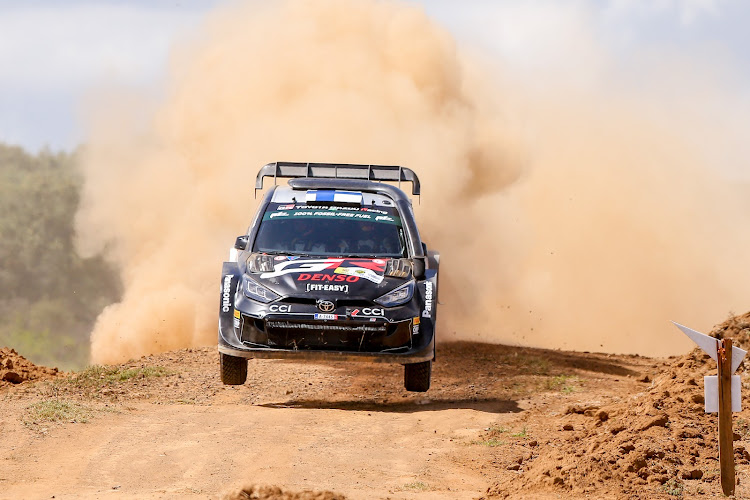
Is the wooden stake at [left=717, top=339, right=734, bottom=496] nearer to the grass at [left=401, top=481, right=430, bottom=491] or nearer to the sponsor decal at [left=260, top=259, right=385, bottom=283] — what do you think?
the grass at [left=401, top=481, right=430, bottom=491]

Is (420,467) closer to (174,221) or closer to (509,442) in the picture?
(509,442)

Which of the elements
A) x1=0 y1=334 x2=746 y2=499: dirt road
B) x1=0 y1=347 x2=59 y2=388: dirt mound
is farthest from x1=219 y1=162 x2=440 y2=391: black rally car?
x1=0 y1=347 x2=59 y2=388: dirt mound

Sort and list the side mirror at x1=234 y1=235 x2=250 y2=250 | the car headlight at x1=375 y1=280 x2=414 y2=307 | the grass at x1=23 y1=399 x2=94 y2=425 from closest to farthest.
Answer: the grass at x1=23 y1=399 x2=94 y2=425, the car headlight at x1=375 y1=280 x2=414 y2=307, the side mirror at x1=234 y1=235 x2=250 y2=250

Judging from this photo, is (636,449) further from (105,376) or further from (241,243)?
(105,376)

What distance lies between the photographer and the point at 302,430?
32.5ft

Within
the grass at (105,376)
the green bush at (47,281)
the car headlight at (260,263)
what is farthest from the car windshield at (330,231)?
the green bush at (47,281)

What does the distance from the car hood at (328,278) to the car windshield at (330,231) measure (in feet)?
1.43

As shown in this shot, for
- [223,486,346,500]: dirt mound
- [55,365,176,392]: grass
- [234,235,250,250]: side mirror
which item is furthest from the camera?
[55,365,176,392]: grass

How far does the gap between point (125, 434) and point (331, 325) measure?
2.11 m

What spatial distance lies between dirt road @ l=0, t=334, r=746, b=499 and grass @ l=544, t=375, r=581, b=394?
0.05 meters

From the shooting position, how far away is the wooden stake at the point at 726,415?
272 inches

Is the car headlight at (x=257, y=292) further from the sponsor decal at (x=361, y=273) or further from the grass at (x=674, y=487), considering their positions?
the grass at (x=674, y=487)

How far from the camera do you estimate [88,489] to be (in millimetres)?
7309

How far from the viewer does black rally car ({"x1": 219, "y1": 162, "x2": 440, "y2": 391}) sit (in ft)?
34.0
